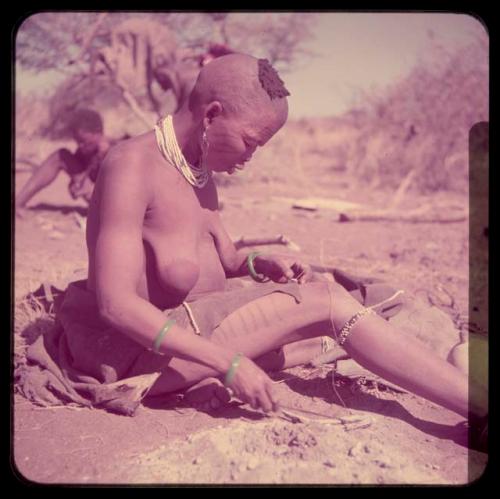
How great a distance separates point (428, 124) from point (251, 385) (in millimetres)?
10530

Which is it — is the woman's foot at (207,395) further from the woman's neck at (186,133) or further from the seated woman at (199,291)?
the woman's neck at (186,133)

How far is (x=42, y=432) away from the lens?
245 cm

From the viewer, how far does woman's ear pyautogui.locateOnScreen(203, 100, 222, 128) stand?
2311 millimetres

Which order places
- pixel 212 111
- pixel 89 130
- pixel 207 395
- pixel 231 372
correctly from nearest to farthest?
pixel 231 372 < pixel 212 111 < pixel 207 395 < pixel 89 130

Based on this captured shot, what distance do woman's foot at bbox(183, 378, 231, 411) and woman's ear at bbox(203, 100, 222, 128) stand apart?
1.09 meters

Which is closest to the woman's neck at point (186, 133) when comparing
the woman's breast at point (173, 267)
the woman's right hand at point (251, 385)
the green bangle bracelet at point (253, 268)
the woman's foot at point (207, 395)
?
the woman's breast at point (173, 267)

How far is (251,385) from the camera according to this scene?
2.22 metres

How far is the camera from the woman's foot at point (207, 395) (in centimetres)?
259

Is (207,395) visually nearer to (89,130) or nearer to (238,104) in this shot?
(238,104)

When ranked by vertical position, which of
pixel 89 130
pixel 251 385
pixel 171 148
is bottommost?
pixel 89 130

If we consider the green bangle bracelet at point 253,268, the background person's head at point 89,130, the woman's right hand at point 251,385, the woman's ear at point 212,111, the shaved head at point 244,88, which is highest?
the shaved head at point 244,88

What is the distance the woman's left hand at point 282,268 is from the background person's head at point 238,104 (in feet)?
1.96

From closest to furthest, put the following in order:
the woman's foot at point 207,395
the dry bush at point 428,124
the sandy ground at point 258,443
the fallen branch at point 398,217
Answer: the sandy ground at point 258,443 < the woman's foot at point 207,395 < the fallen branch at point 398,217 < the dry bush at point 428,124

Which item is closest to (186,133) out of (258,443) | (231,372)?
(231,372)
